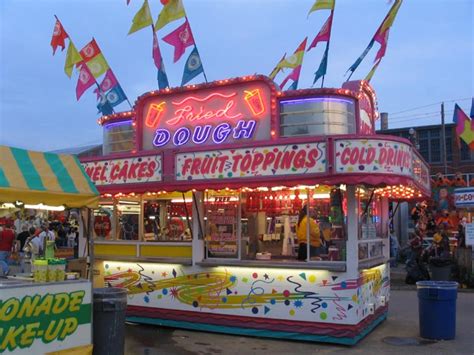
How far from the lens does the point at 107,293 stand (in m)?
7.34

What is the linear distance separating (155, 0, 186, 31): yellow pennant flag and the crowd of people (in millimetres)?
4838

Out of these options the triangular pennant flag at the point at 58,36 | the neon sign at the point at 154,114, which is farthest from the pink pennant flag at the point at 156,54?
the triangular pennant flag at the point at 58,36

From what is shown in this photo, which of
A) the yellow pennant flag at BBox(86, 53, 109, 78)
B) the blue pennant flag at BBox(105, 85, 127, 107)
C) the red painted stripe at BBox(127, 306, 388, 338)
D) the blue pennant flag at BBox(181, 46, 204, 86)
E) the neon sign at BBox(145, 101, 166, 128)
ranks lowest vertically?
the red painted stripe at BBox(127, 306, 388, 338)

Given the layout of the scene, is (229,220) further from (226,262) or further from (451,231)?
(451,231)

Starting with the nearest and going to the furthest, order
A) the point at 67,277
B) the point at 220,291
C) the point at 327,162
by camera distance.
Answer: the point at 67,277, the point at 327,162, the point at 220,291

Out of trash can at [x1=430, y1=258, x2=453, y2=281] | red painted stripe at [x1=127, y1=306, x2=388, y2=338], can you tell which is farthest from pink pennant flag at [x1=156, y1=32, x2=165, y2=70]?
trash can at [x1=430, y1=258, x2=453, y2=281]

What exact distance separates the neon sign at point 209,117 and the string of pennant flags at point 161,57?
2.77 ft

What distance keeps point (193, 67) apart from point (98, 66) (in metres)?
2.65

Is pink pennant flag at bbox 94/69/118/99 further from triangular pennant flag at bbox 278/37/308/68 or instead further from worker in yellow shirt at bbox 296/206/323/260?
worker in yellow shirt at bbox 296/206/323/260

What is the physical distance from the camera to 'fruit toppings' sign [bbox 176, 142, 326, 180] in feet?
28.2

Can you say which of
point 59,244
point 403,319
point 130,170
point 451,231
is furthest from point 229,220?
point 59,244

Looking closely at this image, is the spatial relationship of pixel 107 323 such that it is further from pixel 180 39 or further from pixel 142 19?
pixel 142 19

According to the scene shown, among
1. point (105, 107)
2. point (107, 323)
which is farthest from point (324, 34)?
point (107, 323)

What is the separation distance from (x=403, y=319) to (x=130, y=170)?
6592 mm
